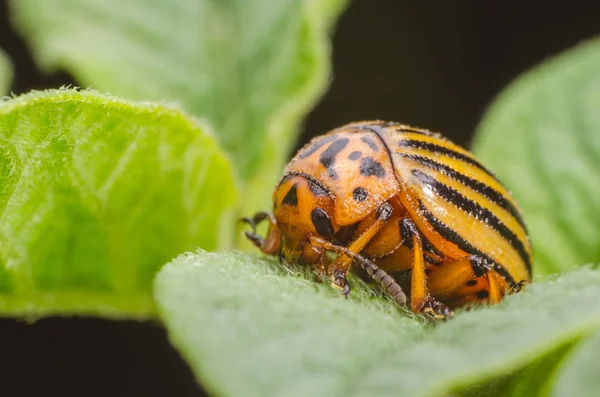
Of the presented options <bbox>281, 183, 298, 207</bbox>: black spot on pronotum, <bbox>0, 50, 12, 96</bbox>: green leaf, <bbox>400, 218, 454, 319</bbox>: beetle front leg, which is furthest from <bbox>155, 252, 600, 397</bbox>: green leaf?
<bbox>0, 50, 12, 96</bbox>: green leaf

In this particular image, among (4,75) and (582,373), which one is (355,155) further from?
Result: (4,75)

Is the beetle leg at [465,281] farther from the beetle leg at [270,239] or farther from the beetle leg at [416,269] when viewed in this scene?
the beetle leg at [270,239]

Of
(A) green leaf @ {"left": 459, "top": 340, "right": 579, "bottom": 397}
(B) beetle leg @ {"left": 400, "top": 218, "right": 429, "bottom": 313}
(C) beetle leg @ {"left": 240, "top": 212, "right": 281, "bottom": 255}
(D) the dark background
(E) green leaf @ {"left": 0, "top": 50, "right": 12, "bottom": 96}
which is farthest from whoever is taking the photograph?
(D) the dark background

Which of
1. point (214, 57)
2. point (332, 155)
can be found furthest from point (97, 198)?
point (214, 57)

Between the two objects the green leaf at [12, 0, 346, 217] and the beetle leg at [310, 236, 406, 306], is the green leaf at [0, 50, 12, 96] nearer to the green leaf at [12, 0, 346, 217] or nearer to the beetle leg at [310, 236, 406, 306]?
the green leaf at [12, 0, 346, 217]

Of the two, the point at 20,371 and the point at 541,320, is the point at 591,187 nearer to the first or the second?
the point at 541,320
